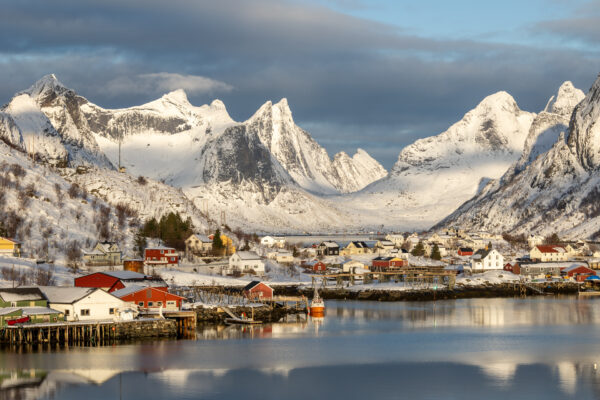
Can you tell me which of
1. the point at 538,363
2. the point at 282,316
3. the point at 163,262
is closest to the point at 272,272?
the point at 163,262

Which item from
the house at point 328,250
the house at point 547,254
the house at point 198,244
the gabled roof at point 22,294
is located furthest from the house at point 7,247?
the house at point 547,254

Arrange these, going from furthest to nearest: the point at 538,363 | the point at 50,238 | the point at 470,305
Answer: the point at 50,238 → the point at 470,305 → the point at 538,363

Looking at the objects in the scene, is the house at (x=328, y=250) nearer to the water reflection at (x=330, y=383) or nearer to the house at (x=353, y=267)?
the house at (x=353, y=267)

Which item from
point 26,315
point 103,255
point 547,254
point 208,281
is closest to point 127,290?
point 26,315

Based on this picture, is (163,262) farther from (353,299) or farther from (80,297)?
(80,297)

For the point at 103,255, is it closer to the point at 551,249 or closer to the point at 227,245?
the point at 227,245

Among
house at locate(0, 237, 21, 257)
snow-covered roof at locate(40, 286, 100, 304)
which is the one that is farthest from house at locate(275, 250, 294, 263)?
snow-covered roof at locate(40, 286, 100, 304)

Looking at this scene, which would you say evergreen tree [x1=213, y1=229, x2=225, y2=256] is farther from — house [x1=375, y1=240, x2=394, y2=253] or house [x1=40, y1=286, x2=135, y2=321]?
house [x1=40, y1=286, x2=135, y2=321]
